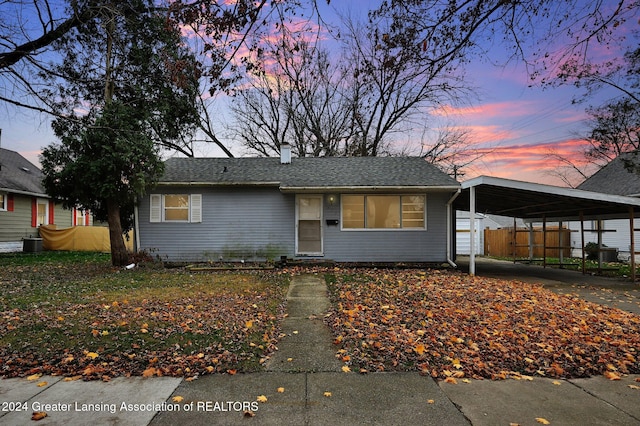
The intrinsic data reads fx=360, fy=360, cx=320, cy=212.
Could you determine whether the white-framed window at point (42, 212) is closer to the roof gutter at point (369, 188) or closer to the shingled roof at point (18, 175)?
the shingled roof at point (18, 175)

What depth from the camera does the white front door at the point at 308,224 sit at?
12.8 m

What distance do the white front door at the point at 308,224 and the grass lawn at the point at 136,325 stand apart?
10.7 ft

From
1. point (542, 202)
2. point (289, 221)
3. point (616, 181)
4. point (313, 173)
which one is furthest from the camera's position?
point (616, 181)

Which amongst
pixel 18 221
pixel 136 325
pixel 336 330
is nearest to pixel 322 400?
pixel 336 330

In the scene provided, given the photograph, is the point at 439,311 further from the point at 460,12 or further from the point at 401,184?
the point at 401,184

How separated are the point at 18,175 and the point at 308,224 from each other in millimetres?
18123

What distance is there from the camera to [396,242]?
41.3ft

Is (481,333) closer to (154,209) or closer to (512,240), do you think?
(154,209)

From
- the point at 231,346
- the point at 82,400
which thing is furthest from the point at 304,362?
the point at 82,400

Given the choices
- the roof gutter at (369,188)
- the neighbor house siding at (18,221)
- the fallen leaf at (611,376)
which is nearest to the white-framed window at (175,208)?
the roof gutter at (369,188)

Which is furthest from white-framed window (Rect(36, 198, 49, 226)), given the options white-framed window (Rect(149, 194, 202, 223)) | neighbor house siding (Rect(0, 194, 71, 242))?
white-framed window (Rect(149, 194, 202, 223))

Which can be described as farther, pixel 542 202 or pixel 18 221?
pixel 18 221

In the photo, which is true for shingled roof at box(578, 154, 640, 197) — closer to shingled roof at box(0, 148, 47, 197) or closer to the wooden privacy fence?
the wooden privacy fence

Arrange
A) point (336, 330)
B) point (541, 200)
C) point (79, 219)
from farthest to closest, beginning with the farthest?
1. point (79, 219)
2. point (541, 200)
3. point (336, 330)
